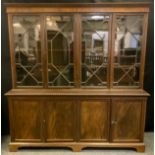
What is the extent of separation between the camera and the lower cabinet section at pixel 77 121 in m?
2.73

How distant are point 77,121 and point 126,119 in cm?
68

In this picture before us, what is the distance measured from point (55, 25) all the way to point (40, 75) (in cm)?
73

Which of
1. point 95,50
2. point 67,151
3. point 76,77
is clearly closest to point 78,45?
point 95,50

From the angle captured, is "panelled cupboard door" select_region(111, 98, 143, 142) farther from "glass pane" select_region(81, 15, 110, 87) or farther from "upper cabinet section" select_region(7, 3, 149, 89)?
"glass pane" select_region(81, 15, 110, 87)

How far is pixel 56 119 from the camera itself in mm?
2781

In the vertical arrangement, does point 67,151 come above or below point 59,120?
below

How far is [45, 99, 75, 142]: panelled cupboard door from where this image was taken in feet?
9.00

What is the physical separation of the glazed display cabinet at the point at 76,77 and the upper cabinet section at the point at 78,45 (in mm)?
13

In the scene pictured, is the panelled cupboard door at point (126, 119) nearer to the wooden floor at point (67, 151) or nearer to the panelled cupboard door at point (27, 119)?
the wooden floor at point (67, 151)

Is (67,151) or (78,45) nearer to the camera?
(78,45)

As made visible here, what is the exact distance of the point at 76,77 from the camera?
2.78m

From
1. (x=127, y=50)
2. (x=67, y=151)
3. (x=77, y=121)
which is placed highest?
(x=127, y=50)

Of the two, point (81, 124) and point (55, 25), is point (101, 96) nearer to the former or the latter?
point (81, 124)

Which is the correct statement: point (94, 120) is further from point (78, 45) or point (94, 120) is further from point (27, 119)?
point (78, 45)
